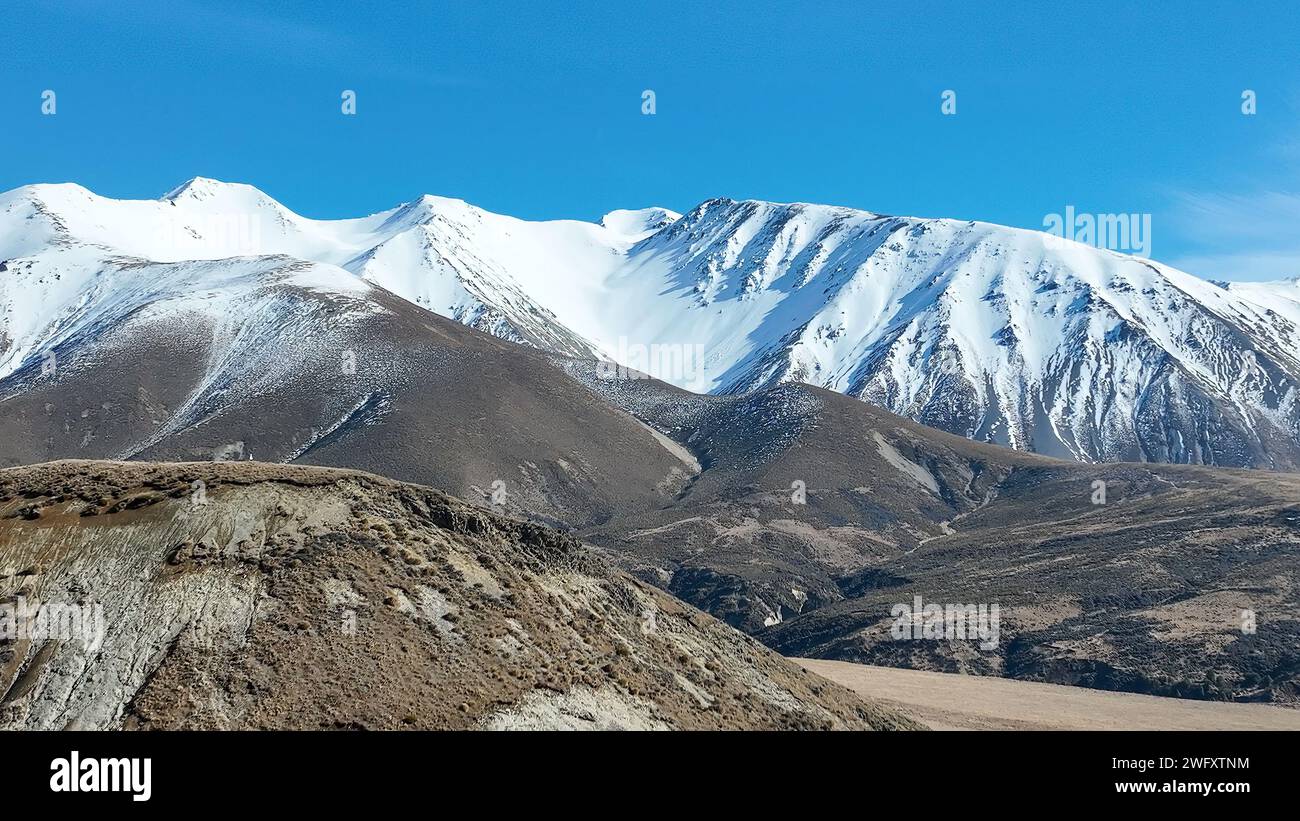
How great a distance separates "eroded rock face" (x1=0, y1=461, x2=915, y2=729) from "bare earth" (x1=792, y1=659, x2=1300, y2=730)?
22477 millimetres

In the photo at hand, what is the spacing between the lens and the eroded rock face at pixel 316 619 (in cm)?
3478

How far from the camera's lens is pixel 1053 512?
14288cm

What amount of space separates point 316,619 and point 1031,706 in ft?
165

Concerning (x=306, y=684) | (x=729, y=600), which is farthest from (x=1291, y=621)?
(x=306, y=684)

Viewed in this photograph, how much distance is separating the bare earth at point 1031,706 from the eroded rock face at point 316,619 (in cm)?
2248

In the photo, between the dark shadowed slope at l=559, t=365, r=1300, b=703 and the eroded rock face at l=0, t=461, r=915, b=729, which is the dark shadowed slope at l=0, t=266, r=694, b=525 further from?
the eroded rock face at l=0, t=461, r=915, b=729

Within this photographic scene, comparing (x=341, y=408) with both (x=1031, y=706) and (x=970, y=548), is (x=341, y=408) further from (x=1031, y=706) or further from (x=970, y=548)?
(x=1031, y=706)

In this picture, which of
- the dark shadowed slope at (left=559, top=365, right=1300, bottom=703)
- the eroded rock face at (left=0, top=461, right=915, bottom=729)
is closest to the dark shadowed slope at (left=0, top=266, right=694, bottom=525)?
the dark shadowed slope at (left=559, top=365, right=1300, bottom=703)

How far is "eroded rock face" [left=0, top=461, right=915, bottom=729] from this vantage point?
34.8 metres

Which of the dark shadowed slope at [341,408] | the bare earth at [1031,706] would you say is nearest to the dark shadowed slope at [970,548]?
the bare earth at [1031,706]

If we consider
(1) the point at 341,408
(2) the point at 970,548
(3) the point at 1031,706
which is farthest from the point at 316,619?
(1) the point at 341,408
